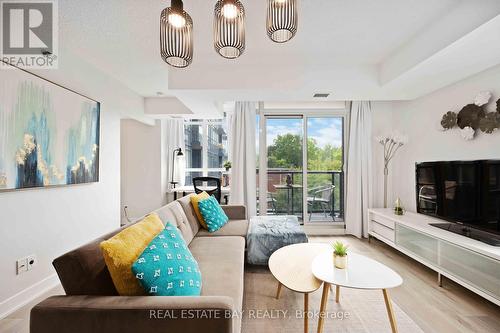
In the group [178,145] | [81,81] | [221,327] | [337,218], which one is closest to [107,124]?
[81,81]

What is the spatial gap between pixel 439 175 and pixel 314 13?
88.0 inches

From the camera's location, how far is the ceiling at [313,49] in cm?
172

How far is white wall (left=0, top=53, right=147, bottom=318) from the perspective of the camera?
1822 mm

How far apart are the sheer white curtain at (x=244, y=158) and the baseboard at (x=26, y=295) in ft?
7.98

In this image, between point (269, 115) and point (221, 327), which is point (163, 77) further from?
point (221, 327)

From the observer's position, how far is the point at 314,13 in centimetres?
179

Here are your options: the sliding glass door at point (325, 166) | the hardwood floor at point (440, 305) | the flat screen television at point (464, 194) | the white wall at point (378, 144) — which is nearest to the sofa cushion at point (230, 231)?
the hardwood floor at point (440, 305)

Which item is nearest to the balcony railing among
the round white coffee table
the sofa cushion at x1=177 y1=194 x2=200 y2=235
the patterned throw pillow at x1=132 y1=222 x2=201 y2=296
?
the sofa cushion at x1=177 y1=194 x2=200 y2=235

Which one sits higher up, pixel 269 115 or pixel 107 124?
pixel 269 115

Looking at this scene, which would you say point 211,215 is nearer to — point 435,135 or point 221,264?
point 221,264

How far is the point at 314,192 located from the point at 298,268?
2.55 m

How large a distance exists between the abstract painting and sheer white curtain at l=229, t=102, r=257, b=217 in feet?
6.71

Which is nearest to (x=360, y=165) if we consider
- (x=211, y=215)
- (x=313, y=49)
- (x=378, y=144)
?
(x=378, y=144)

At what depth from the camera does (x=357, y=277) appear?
5.02 ft
